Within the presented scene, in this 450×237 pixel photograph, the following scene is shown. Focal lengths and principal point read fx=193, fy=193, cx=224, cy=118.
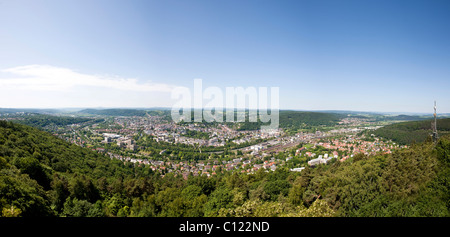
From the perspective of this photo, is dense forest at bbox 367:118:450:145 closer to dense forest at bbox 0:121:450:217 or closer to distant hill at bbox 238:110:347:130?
distant hill at bbox 238:110:347:130

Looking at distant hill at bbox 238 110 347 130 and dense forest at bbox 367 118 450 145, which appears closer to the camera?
dense forest at bbox 367 118 450 145

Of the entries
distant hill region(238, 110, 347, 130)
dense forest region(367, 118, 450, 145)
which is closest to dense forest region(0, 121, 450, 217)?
dense forest region(367, 118, 450, 145)

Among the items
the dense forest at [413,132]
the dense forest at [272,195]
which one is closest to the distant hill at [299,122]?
the dense forest at [413,132]

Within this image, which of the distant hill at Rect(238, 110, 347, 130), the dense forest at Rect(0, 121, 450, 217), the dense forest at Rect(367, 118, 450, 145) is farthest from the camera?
the distant hill at Rect(238, 110, 347, 130)

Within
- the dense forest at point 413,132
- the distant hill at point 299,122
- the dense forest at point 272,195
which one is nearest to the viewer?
the dense forest at point 272,195

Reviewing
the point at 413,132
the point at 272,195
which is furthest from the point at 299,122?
the point at 272,195

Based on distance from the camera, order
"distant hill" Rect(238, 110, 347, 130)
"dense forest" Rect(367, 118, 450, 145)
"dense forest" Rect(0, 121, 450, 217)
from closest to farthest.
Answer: "dense forest" Rect(0, 121, 450, 217), "dense forest" Rect(367, 118, 450, 145), "distant hill" Rect(238, 110, 347, 130)

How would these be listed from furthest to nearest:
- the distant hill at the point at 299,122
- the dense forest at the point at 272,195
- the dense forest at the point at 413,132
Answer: the distant hill at the point at 299,122, the dense forest at the point at 413,132, the dense forest at the point at 272,195

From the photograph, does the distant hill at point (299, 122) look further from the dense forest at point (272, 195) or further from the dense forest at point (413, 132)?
the dense forest at point (272, 195)
